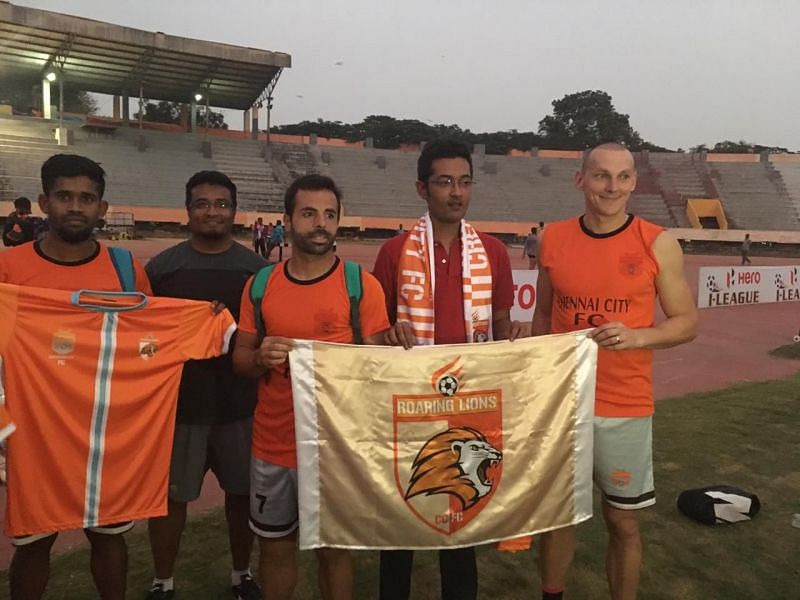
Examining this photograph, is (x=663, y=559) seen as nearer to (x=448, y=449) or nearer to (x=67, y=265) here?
(x=448, y=449)

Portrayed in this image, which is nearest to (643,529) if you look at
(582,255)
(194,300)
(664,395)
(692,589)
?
(692,589)

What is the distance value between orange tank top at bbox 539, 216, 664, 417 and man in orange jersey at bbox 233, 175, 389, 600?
884 mm

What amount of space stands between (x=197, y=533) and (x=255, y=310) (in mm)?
2101

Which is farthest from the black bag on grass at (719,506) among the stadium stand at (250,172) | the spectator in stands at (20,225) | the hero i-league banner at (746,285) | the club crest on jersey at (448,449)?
the stadium stand at (250,172)

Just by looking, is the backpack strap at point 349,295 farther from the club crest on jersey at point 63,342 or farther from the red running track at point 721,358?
the red running track at point 721,358

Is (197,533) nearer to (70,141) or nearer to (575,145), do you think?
(70,141)

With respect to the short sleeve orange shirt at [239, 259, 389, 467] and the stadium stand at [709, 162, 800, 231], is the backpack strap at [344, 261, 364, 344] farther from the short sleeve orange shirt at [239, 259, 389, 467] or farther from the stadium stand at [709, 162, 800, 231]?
the stadium stand at [709, 162, 800, 231]

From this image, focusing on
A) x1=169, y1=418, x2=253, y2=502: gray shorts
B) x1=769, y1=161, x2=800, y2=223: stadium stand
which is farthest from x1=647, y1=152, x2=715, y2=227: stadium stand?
x1=169, y1=418, x2=253, y2=502: gray shorts

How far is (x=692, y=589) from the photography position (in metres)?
3.38

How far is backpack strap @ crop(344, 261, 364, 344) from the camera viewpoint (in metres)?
2.58

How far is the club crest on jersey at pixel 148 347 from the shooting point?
275 centimetres

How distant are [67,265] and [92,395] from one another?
56 cm

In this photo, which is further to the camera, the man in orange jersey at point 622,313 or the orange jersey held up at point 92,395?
the man in orange jersey at point 622,313

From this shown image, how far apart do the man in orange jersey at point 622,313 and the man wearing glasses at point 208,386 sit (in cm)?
156
